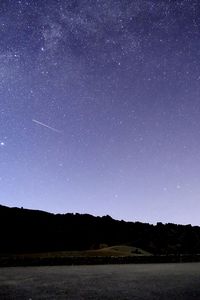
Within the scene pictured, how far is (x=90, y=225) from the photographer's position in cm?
7675

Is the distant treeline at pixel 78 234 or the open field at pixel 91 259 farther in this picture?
the distant treeline at pixel 78 234

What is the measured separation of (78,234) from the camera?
7188 cm

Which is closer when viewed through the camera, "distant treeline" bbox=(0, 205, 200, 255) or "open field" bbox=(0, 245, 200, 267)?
"open field" bbox=(0, 245, 200, 267)

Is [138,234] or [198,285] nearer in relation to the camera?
[198,285]

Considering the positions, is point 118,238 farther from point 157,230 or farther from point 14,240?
point 14,240

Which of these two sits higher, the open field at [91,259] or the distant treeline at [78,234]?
the distant treeline at [78,234]

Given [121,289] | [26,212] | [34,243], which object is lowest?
[121,289]

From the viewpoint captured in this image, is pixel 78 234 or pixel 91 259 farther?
pixel 78 234

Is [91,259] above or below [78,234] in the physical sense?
below

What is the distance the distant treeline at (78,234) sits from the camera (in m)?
Result: 64.2

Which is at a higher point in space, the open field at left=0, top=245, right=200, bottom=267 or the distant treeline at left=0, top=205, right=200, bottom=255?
the distant treeline at left=0, top=205, right=200, bottom=255

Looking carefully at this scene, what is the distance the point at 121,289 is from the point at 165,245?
1795 inches

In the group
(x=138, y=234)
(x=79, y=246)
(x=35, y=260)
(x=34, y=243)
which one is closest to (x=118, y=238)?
(x=138, y=234)

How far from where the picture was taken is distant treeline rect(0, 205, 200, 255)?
2530 inches
